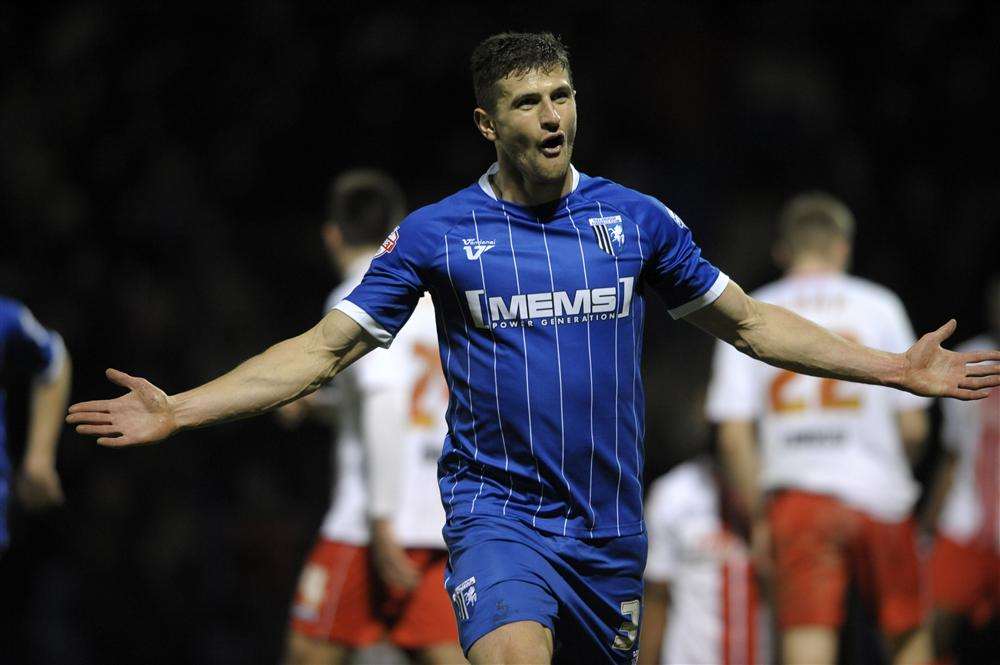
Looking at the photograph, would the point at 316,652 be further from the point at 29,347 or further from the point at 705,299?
the point at 705,299

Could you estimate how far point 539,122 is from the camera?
4336 mm

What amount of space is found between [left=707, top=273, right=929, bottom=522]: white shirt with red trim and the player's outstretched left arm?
2.42 metres

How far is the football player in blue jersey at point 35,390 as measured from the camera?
20.5ft

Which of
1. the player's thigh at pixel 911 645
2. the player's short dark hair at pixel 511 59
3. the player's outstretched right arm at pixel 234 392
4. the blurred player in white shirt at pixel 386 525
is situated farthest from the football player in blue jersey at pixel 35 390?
the player's thigh at pixel 911 645

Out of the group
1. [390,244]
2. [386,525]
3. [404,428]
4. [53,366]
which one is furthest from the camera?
[53,366]

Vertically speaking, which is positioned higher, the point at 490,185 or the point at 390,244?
the point at 490,185

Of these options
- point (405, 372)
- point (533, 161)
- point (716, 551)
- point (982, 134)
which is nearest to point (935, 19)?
point (982, 134)

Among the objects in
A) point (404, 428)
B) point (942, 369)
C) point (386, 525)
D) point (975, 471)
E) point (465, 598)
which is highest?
point (942, 369)

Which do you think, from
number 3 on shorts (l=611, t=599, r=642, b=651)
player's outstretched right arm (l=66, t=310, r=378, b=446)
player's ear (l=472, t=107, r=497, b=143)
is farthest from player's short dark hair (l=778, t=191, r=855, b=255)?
player's outstretched right arm (l=66, t=310, r=378, b=446)

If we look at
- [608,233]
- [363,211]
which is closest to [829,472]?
[363,211]

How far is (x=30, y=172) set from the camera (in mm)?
11234

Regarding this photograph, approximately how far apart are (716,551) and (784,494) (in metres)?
0.43

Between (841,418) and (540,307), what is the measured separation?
309cm

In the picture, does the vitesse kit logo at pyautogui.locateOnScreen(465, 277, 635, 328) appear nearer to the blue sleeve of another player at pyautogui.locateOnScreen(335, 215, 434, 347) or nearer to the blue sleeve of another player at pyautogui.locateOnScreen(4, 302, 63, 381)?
the blue sleeve of another player at pyautogui.locateOnScreen(335, 215, 434, 347)
